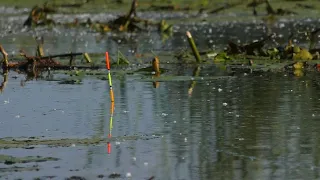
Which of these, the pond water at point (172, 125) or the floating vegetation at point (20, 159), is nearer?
the pond water at point (172, 125)

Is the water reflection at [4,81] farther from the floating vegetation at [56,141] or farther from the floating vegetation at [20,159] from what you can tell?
the floating vegetation at [20,159]

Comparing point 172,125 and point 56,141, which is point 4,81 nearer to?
point 172,125

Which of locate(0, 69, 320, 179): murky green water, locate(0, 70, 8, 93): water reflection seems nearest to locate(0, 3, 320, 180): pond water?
locate(0, 69, 320, 179): murky green water

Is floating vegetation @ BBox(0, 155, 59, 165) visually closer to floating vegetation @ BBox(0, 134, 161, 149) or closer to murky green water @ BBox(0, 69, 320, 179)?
murky green water @ BBox(0, 69, 320, 179)

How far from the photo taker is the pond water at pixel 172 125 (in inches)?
339

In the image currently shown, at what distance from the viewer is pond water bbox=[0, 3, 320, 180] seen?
8.60 metres

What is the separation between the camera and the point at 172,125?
11055 millimetres

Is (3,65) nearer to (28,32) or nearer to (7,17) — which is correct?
(28,32)

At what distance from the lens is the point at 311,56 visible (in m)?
18.6

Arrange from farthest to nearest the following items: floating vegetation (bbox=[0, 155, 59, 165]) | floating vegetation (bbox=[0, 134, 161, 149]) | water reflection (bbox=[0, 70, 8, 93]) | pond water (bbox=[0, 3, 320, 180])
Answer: water reflection (bbox=[0, 70, 8, 93]) < floating vegetation (bbox=[0, 134, 161, 149]) < floating vegetation (bbox=[0, 155, 59, 165]) < pond water (bbox=[0, 3, 320, 180])

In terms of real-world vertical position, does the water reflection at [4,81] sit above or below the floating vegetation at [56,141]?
above

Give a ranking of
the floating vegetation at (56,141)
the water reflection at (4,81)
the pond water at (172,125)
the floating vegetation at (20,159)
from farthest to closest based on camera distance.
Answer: the water reflection at (4,81), the floating vegetation at (56,141), the floating vegetation at (20,159), the pond water at (172,125)

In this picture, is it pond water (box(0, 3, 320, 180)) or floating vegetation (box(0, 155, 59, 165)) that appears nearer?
pond water (box(0, 3, 320, 180))

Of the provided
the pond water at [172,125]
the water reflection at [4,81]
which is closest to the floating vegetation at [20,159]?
the pond water at [172,125]
